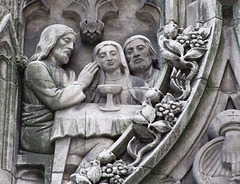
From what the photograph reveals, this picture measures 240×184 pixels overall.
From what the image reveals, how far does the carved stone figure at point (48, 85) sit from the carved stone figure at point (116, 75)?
129mm

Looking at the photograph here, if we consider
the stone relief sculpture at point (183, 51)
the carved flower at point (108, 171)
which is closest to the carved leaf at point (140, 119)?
the stone relief sculpture at point (183, 51)

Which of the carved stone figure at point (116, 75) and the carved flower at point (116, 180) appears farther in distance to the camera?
the carved stone figure at point (116, 75)

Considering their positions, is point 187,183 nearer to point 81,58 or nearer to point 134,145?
point 134,145

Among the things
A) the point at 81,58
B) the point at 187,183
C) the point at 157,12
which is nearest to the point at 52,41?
the point at 81,58

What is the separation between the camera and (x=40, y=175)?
42.5ft

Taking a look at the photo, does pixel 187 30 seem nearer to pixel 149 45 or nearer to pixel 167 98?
pixel 149 45

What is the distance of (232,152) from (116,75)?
1706 mm

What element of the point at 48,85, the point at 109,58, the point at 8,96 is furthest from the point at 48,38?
the point at 8,96

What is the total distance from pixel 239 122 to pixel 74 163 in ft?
6.13

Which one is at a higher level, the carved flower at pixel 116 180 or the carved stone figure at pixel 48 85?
the carved stone figure at pixel 48 85

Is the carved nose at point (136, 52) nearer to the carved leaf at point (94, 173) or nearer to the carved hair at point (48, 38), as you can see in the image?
the carved hair at point (48, 38)

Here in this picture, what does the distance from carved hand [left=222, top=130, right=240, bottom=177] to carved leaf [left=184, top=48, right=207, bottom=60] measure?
1039 millimetres

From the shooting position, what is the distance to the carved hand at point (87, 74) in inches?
522

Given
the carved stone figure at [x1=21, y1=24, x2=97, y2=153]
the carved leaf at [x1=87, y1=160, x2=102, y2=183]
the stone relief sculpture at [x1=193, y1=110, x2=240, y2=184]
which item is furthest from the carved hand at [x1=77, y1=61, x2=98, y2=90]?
the stone relief sculpture at [x1=193, y1=110, x2=240, y2=184]
